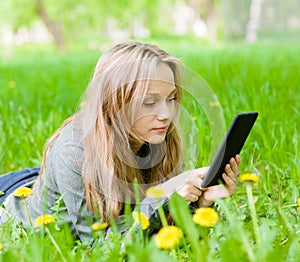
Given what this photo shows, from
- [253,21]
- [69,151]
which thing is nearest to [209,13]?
[253,21]

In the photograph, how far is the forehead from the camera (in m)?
1.58

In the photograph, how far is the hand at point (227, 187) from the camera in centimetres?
156

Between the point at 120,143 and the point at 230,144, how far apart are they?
1.23 ft

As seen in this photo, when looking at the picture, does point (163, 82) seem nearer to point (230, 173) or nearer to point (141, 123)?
point (141, 123)

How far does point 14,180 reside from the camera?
2092mm

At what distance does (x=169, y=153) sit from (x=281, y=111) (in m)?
0.97

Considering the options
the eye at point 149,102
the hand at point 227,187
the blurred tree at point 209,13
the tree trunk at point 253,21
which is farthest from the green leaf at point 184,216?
the blurred tree at point 209,13

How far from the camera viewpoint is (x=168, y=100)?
1590mm

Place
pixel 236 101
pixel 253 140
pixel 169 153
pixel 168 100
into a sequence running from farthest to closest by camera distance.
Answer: pixel 236 101, pixel 253 140, pixel 169 153, pixel 168 100

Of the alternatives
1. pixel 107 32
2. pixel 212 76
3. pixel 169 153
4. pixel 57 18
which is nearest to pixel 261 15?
pixel 57 18

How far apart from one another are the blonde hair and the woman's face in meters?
0.03

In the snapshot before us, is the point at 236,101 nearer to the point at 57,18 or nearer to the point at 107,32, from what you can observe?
the point at 57,18

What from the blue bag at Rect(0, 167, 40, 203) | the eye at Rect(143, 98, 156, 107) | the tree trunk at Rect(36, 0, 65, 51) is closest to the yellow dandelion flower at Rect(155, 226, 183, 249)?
the eye at Rect(143, 98, 156, 107)

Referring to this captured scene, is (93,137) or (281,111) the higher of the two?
(93,137)
